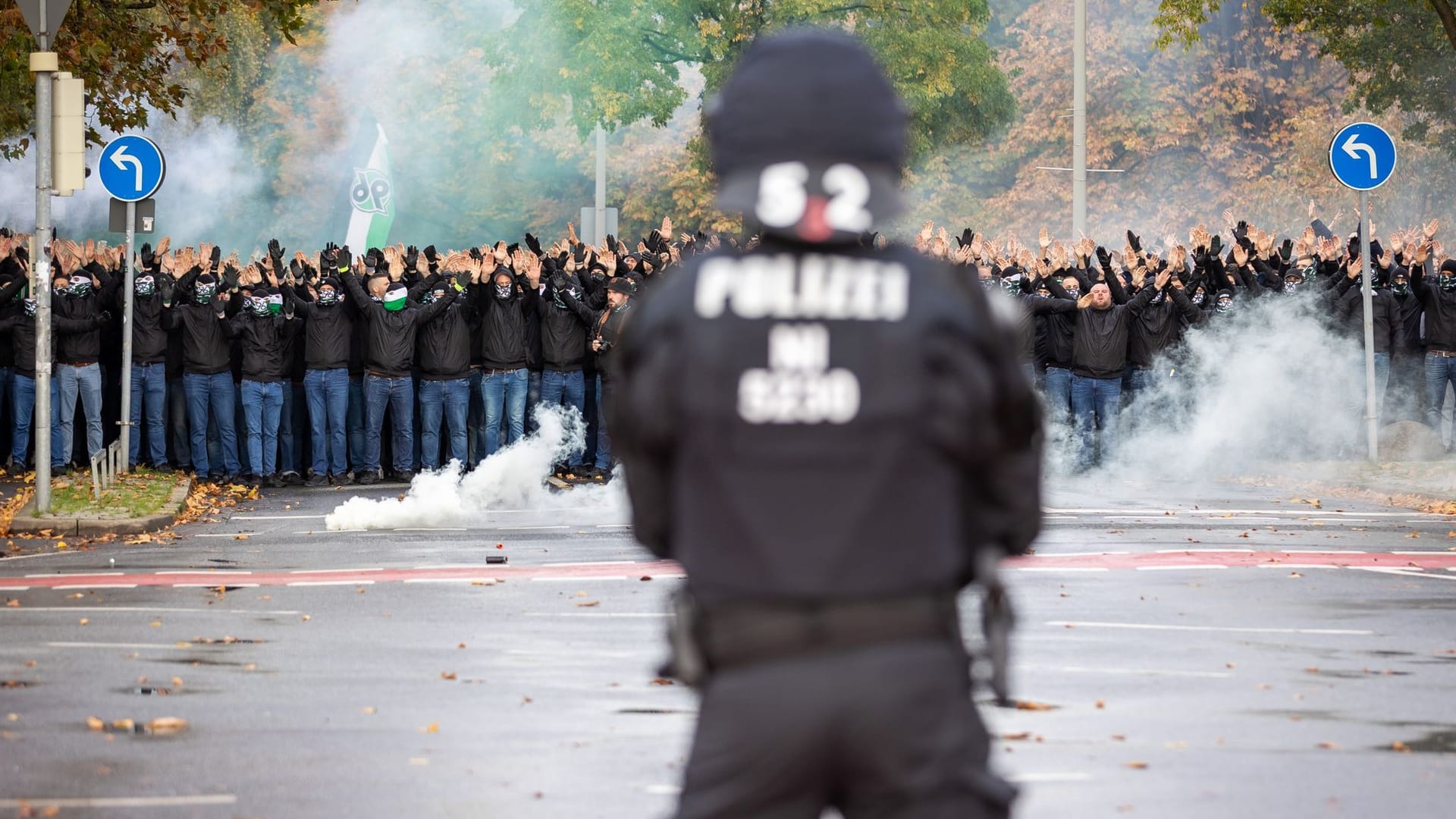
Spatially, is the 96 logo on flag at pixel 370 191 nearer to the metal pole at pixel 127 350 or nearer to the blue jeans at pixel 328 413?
the blue jeans at pixel 328 413

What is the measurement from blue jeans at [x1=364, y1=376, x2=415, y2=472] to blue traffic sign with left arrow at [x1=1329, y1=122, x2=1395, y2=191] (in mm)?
9455

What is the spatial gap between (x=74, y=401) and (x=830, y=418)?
19.2 metres

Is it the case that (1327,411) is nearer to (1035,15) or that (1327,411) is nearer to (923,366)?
(923,366)

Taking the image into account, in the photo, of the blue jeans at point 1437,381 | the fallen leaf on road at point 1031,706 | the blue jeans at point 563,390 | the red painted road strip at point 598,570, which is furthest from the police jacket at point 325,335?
the fallen leaf on road at point 1031,706

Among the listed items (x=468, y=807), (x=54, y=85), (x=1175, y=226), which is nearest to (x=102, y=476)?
(x=54, y=85)

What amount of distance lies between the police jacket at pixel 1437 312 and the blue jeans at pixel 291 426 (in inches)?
478

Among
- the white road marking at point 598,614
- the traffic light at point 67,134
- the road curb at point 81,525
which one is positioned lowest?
the white road marking at point 598,614

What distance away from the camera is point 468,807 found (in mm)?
6871

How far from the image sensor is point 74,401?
70.5 ft

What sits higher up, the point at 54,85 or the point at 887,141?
the point at 54,85

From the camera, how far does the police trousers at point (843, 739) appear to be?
137 inches

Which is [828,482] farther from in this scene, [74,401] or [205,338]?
[74,401]

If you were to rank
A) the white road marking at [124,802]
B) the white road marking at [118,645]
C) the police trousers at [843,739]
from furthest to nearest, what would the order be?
the white road marking at [118,645]
the white road marking at [124,802]
the police trousers at [843,739]

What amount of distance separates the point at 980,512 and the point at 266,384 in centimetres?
1868
